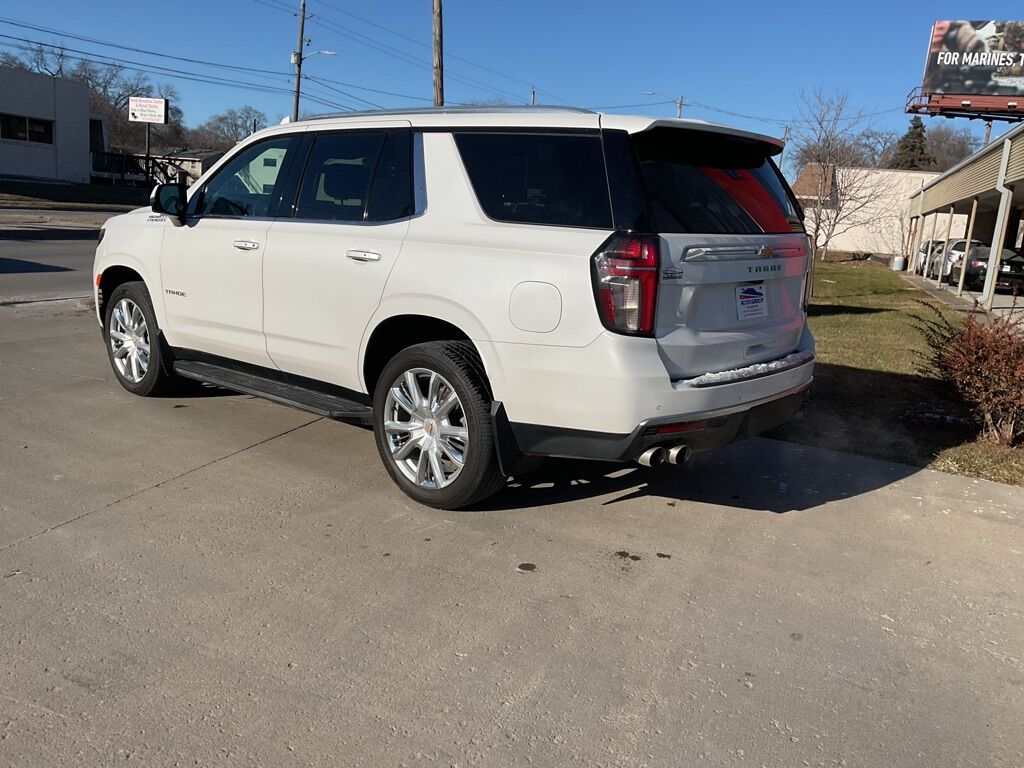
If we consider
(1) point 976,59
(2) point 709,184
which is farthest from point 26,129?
(1) point 976,59

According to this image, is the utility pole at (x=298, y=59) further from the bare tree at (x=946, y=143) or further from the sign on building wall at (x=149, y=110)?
the bare tree at (x=946, y=143)

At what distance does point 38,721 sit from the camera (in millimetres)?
2633

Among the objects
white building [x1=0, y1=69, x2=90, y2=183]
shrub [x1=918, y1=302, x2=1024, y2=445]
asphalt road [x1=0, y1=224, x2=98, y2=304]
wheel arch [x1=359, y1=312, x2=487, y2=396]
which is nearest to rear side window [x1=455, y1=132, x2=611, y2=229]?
wheel arch [x1=359, y1=312, x2=487, y2=396]

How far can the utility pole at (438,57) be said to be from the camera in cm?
1870

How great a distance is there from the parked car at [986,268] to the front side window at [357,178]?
65.7 ft

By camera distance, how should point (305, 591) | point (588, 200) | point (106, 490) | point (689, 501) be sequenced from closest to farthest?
point (305, 591), point (588, 200), point (106, 490), point (689, 501)

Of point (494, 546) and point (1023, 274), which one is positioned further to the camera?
point (1023, 274)

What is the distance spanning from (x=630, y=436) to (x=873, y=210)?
163 feet

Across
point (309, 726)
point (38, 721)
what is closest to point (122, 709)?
point (38, 721)

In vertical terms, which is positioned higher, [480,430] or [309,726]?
[480,430]

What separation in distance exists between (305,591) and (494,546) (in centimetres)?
95

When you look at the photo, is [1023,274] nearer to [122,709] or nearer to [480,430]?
[480,430]

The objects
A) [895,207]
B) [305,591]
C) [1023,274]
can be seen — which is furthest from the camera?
[895,207]

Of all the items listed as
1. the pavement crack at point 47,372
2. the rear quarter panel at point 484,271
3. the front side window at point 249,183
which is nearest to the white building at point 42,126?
the pavement crack at point 47,372
